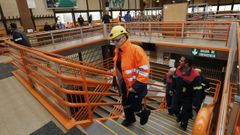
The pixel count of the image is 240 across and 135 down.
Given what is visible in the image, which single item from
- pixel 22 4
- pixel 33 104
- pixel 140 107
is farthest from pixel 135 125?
pixel 22 4

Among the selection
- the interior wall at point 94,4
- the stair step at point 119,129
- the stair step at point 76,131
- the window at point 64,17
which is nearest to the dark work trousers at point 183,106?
the stair step at point 119,129

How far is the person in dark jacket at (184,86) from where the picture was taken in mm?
2727

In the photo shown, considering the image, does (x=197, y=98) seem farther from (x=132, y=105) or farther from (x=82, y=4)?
(x=82, y=4)

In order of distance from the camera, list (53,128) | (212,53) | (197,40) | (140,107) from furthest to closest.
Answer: (197,40), (212,53), (140,107), (53,128)

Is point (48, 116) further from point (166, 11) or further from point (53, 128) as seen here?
point (166, 11)

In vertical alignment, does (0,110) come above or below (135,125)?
above

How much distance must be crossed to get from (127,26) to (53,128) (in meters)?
7.56

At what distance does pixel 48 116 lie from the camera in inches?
90.4

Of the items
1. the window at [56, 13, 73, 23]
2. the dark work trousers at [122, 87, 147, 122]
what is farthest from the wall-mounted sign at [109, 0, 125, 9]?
the dark work trousers at [122, 87, 147, 122]

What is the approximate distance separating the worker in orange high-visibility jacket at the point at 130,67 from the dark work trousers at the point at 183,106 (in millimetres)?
1159

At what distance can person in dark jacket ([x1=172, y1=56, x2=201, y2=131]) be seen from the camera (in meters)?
2.73

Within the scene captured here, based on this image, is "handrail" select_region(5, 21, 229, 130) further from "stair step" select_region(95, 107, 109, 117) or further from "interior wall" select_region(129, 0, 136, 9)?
"interior wall" select_region(129, 0, 136, 9)

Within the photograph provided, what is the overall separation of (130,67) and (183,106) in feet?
5.31

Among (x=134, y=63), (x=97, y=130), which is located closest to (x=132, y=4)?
(x=134, y=63)
